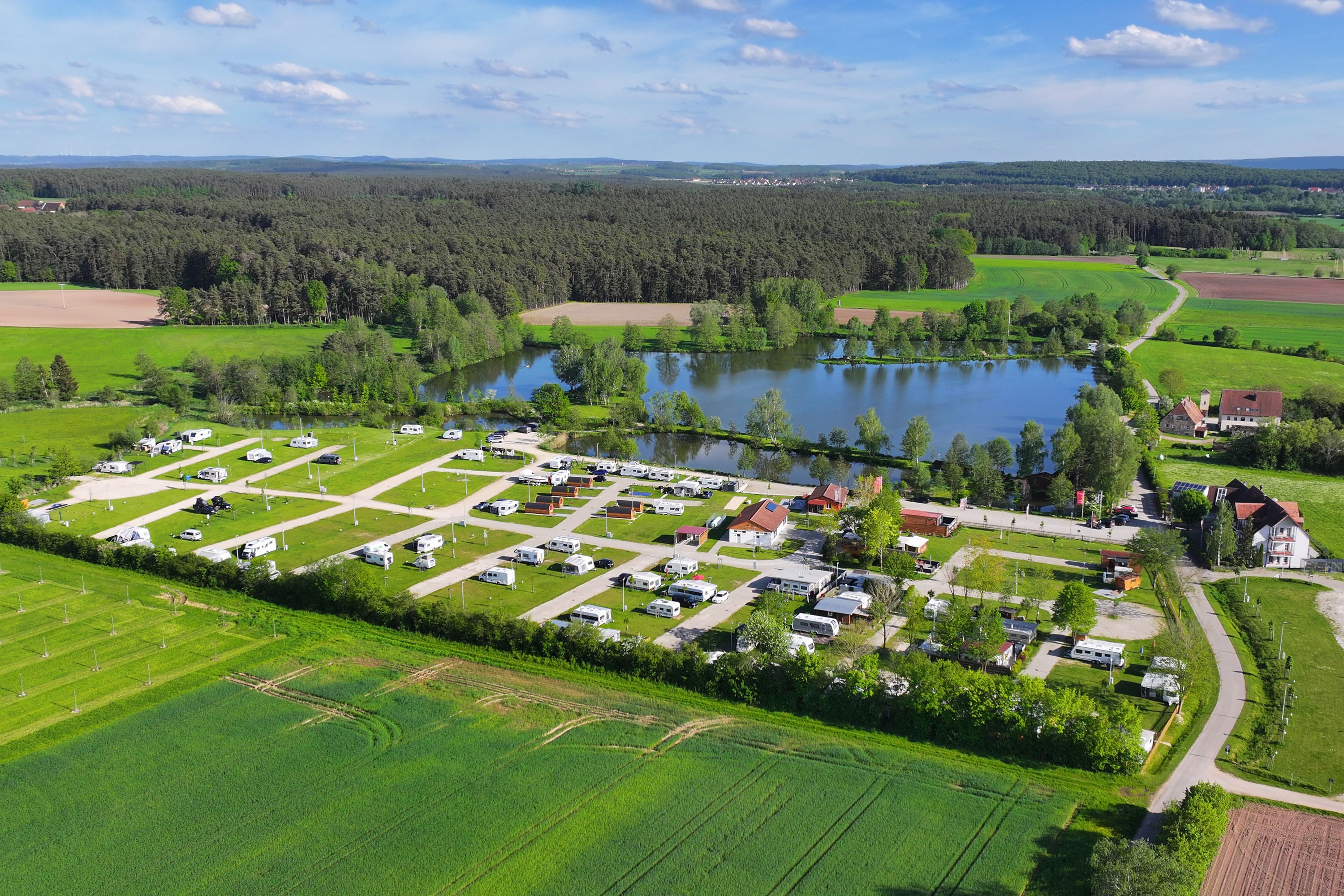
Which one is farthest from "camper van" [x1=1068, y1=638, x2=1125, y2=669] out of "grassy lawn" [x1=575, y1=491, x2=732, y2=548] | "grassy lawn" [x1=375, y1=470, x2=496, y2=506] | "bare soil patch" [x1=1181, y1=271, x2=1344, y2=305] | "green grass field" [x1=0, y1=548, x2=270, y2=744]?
"bare soil patch" [x1=1181, y1=271, x2=1344, y2=305]

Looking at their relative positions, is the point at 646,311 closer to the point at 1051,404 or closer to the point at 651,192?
the point at 1051,404

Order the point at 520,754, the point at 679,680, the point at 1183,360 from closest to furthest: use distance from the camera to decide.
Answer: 1. the point at 520,754
2. the point at 679,680
3. the point at 1183,360

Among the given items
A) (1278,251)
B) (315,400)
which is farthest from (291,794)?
(1278,251)

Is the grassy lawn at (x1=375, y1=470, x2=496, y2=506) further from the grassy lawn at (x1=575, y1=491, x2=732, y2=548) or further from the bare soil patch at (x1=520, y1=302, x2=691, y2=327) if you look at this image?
the bare soil patch at (x1=520, y1=302, x2=691, y2=327)

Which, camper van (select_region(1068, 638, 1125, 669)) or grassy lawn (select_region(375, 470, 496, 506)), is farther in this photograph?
grassy lawn (select_region(375, 470, 496, 506))

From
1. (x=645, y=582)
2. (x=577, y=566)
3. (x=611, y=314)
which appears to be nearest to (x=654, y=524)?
(x=577, y=566)

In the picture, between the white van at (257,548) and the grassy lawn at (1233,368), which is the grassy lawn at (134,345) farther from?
the grassy lawn at (1233,368)
